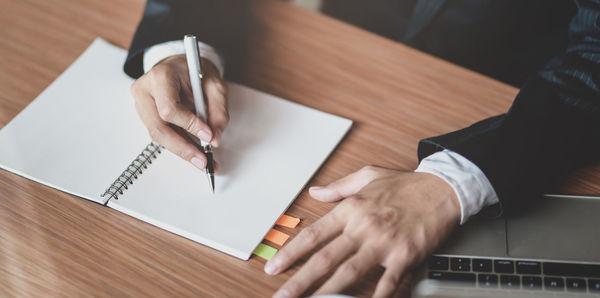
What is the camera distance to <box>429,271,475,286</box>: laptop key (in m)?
0.66

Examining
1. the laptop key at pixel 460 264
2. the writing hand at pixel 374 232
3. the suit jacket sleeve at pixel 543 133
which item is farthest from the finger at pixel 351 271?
the suit jacket sleeve at pixel 543 133

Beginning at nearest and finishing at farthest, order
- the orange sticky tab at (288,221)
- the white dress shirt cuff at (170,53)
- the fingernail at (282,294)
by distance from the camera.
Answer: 1. the fingernail at (282,294)
2. the orange sticky tab at (288,221)
3. the white dress shirt cuff at (170,53)

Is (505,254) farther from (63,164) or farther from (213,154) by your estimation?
(63,164)

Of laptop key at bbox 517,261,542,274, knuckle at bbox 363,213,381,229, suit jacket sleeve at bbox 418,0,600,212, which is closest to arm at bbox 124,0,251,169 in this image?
knuckle at bbox 363,213,381,229

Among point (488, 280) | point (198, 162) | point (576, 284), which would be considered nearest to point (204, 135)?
point (198, 162)

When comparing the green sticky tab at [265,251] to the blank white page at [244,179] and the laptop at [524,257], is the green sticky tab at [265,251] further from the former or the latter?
the laptop at [524,257]

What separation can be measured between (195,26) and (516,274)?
0.73 m

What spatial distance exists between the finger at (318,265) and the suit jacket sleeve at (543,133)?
0.76 ft

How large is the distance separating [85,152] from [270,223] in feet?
1.06

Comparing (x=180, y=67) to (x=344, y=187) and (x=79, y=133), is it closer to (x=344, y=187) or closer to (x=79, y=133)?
(x=79, y=133)

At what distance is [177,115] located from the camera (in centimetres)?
79

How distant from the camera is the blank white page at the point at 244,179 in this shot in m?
0.71

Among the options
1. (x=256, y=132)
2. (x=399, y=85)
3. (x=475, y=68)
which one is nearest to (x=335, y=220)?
(x=256, y=132)

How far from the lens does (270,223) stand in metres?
0.73
